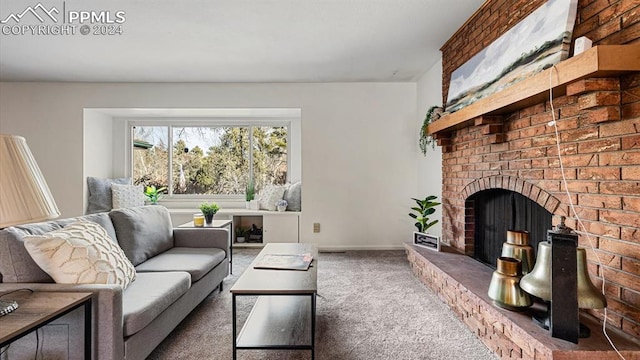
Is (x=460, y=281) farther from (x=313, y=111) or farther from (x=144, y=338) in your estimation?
(x=313, y=111)

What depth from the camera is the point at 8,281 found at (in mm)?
1575

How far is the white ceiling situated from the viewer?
2.49m

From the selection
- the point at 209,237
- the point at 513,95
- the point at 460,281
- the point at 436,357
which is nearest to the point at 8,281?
the point at 209,237

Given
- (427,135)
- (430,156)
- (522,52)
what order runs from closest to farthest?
(522,52) < (427,135) < (430,156)

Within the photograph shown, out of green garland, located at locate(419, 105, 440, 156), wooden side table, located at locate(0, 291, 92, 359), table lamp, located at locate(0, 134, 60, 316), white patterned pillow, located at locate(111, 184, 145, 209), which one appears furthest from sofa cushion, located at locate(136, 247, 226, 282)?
green garland, located at locate(419, 105, 440, 156)

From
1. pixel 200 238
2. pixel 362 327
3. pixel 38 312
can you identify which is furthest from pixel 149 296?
pixel 362 327

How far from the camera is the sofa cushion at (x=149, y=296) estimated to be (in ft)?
5.12

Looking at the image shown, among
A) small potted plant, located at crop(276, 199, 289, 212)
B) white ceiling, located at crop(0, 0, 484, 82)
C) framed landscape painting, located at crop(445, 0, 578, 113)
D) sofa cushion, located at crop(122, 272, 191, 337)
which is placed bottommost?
sofa cushion, located at crop(122, 272, 191, 337)

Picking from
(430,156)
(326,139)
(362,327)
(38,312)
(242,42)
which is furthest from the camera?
(326,139)

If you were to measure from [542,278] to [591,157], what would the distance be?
653mm

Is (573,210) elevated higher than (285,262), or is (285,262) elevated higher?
(573,210)

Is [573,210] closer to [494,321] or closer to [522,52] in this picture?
[494,321]

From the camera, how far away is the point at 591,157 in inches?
60.7

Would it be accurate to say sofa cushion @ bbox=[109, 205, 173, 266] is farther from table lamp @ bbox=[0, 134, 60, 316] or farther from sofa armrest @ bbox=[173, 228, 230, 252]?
table lamp @ bbox=[0, 134, 60, 316]
